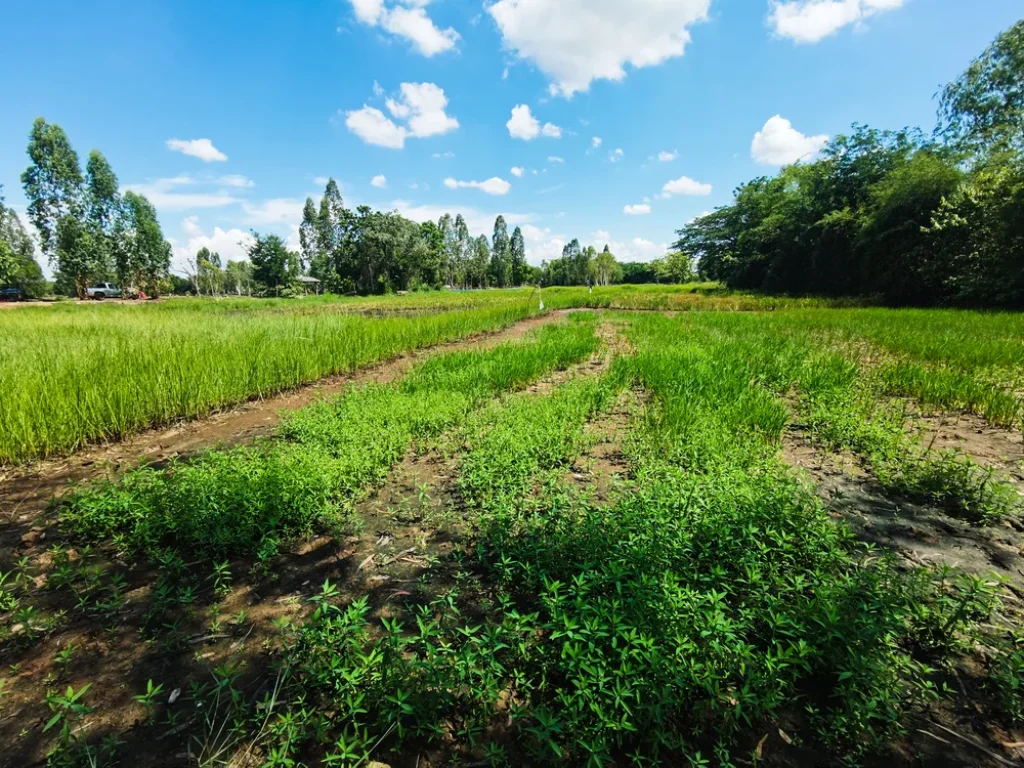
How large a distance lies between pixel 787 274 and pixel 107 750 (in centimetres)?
3616

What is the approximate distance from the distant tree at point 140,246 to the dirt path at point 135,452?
156ft

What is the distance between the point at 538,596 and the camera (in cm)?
221

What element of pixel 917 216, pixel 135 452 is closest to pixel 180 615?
pixel 135 452

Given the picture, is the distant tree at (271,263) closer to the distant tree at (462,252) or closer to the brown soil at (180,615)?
the distant tree at (462,252)

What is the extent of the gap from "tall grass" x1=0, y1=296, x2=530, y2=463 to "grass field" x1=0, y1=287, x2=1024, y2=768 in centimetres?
16

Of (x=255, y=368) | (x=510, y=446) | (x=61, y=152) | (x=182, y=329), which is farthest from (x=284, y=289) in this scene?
(x=510, y=446)

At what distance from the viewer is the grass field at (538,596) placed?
150 cm

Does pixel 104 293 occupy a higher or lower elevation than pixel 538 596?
higher

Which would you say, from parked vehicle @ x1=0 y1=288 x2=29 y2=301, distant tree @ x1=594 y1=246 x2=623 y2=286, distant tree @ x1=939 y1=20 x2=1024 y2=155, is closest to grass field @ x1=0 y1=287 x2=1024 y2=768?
distant tree @ x1=939 y1=20 x2=1024 y2=155

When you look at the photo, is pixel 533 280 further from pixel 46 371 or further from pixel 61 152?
pixel 46 371

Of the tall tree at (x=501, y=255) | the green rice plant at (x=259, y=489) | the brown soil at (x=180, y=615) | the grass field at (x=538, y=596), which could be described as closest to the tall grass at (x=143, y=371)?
the grass field at (x=538, y=596)

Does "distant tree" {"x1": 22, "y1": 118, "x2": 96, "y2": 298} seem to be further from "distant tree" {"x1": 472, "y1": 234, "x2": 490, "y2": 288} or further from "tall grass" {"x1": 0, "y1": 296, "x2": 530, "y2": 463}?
"distant tree" {"x1": 472, "y1": 234, "x2": 490, "y2": 288}

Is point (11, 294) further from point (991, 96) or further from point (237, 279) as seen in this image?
point (991, 96)

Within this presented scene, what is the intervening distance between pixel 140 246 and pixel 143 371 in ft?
169
